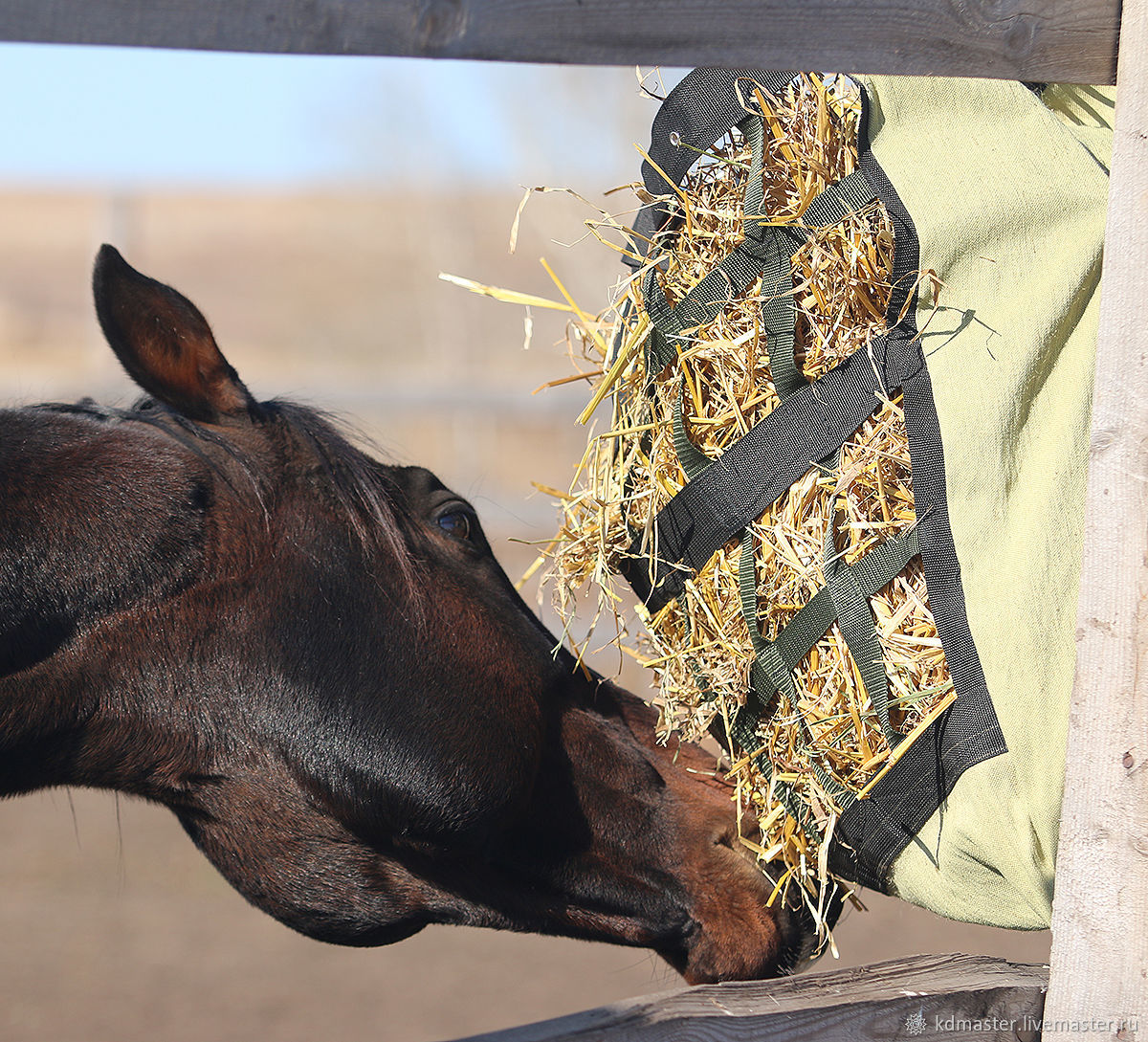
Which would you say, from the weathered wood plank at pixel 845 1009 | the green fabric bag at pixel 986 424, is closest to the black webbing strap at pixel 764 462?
the green fabric bag at pixel 986 424

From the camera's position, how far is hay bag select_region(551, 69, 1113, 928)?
130 cm

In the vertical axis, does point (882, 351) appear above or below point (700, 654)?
above

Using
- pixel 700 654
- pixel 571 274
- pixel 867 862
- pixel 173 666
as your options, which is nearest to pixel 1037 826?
pixel 867 862

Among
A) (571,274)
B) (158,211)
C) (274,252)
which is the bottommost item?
(571,274)

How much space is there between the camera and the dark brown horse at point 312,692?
158 centimetres

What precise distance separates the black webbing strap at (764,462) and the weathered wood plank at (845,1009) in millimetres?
609

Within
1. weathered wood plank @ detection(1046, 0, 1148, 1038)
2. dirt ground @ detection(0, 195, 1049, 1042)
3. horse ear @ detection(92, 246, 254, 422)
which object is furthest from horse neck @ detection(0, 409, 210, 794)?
weathered wood plank @ detection(1046, 0, 1148, 1038)

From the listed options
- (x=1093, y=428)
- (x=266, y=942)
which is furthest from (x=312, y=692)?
(x=266, y=942)

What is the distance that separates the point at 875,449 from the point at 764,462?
0.51 feet

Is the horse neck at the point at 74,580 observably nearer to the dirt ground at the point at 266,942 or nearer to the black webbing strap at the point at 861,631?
the dirt ground at the point at 266,942

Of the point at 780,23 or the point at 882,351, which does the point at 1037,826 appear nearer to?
the point at 882,351

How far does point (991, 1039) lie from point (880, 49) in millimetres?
1206

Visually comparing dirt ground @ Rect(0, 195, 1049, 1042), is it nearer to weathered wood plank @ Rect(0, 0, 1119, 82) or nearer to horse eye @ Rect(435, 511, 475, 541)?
horse eye @ Rect(435, 511, 475, 541)

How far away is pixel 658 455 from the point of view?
1.67m
